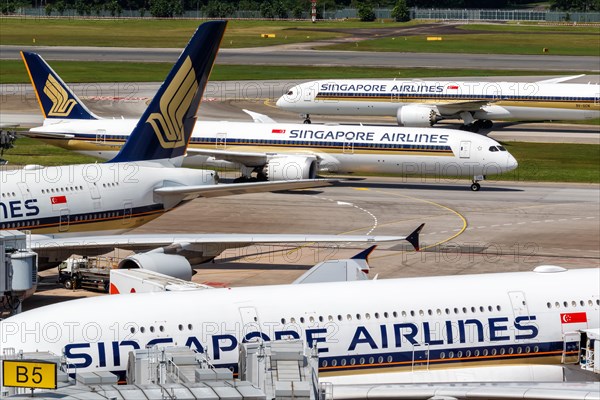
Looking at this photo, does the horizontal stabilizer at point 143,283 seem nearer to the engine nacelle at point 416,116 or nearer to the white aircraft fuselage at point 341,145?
the white aircraft fuselage at point 341,145

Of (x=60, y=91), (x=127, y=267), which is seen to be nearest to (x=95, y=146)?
(x=60, y=91)

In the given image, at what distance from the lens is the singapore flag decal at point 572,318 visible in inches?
1224

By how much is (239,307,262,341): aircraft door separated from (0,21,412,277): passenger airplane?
1154cm

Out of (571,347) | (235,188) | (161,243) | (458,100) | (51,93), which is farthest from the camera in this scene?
(458,100)

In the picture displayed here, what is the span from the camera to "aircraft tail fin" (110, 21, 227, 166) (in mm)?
48688

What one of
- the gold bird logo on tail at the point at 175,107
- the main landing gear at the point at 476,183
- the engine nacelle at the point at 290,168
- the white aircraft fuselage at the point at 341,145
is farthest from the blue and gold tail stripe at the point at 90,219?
the main landing gear at the point at 476,183

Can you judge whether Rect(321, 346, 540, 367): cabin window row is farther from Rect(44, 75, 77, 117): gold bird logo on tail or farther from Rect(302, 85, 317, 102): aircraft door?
Rect(302, 85, 317, 102): aircraft door

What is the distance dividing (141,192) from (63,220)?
3745mm

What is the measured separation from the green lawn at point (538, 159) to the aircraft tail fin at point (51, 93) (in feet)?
25.2

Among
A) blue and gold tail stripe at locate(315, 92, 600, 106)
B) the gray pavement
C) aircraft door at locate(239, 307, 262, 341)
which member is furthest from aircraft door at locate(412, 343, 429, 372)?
the gray pavement

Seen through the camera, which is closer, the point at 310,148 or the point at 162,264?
the point at 162,264

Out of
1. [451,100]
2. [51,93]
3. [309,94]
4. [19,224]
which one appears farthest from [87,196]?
[451,100]

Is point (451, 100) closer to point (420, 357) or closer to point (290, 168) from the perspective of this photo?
point (290, 168)

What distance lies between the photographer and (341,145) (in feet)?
236
